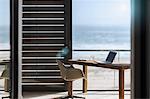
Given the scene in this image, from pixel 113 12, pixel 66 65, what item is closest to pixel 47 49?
pixel 66 65

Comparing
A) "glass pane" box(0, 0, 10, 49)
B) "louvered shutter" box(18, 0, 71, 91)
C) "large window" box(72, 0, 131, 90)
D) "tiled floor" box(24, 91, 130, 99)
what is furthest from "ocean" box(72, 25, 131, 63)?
"glass pane" box(0, 0, 10, 49)

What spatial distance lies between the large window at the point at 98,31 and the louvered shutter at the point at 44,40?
0.27 meters

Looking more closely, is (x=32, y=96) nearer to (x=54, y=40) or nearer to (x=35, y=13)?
(x=54, y=40)

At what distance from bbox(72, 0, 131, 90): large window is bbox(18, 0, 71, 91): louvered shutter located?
10.6 inches

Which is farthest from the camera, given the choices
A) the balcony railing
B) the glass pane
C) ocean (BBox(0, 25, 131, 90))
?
ocean (BBox(0, 25, 131, 90))

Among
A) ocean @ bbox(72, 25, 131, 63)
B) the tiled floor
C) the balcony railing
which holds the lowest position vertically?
the tiled floor

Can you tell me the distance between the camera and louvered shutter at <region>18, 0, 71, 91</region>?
6.06 meters

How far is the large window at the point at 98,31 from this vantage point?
6127 mm

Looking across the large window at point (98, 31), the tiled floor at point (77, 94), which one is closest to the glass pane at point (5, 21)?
the tiled floor at point (77, 94)

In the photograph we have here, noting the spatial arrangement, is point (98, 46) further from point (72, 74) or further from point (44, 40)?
point (72, 74)

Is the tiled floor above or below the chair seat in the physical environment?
below

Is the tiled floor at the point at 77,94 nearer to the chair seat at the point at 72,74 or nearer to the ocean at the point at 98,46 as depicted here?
the ocean at the point at 98,46

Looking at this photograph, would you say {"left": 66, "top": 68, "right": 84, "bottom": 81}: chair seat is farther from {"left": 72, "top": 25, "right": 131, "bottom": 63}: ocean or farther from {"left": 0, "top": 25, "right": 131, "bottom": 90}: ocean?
{"left": 72, "top": 25, "right": 131, "bottom": 63}: ocean

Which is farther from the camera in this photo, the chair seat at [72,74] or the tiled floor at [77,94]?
the tiled floor at [77,94]
